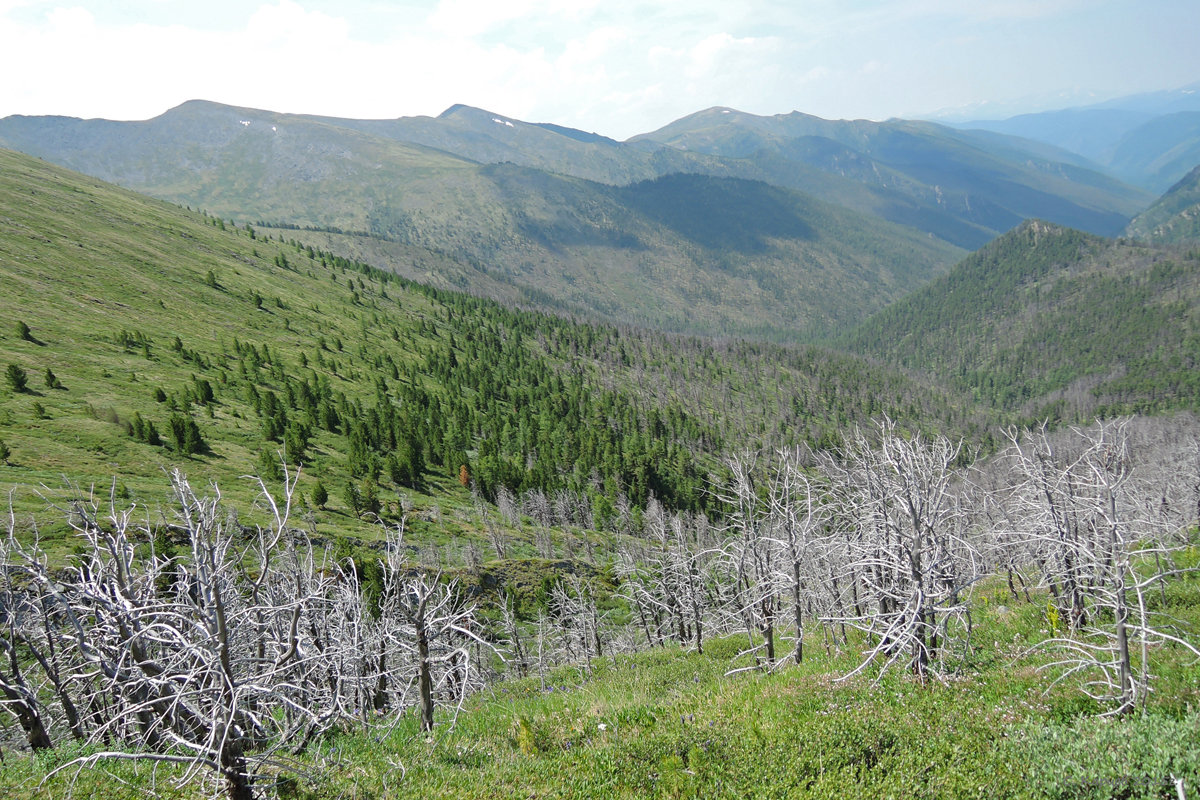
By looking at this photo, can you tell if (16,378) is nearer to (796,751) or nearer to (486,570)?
(486,570)

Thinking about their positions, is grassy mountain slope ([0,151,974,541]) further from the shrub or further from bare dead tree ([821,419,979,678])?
bare dead tree ([821,419,979,678])

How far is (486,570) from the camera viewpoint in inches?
2240

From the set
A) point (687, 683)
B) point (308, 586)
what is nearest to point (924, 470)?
point (687, 683)

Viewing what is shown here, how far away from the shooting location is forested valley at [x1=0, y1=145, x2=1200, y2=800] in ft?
27.7

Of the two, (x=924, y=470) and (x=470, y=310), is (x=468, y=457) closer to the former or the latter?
(x=924, y=470)

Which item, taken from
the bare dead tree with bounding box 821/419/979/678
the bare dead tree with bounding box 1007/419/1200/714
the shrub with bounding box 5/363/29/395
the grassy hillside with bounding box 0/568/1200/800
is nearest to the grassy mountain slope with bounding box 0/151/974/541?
the shrub with bounding box 5/363/29/395

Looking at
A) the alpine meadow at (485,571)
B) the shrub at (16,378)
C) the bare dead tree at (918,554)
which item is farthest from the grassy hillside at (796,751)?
the shrub at (16,378)

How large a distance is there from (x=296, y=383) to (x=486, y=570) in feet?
187

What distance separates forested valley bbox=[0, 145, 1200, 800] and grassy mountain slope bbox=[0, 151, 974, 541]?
0.80 metres

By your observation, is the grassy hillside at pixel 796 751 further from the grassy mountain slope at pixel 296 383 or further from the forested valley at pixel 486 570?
the grassy mountain slope at pixel 296 383

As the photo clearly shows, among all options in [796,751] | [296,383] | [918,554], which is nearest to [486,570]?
[796,751]

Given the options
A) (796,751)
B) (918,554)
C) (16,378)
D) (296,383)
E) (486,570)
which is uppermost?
(918,554)

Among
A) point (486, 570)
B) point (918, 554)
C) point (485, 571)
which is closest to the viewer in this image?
point (918, 554)

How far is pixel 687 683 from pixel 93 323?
339ft
